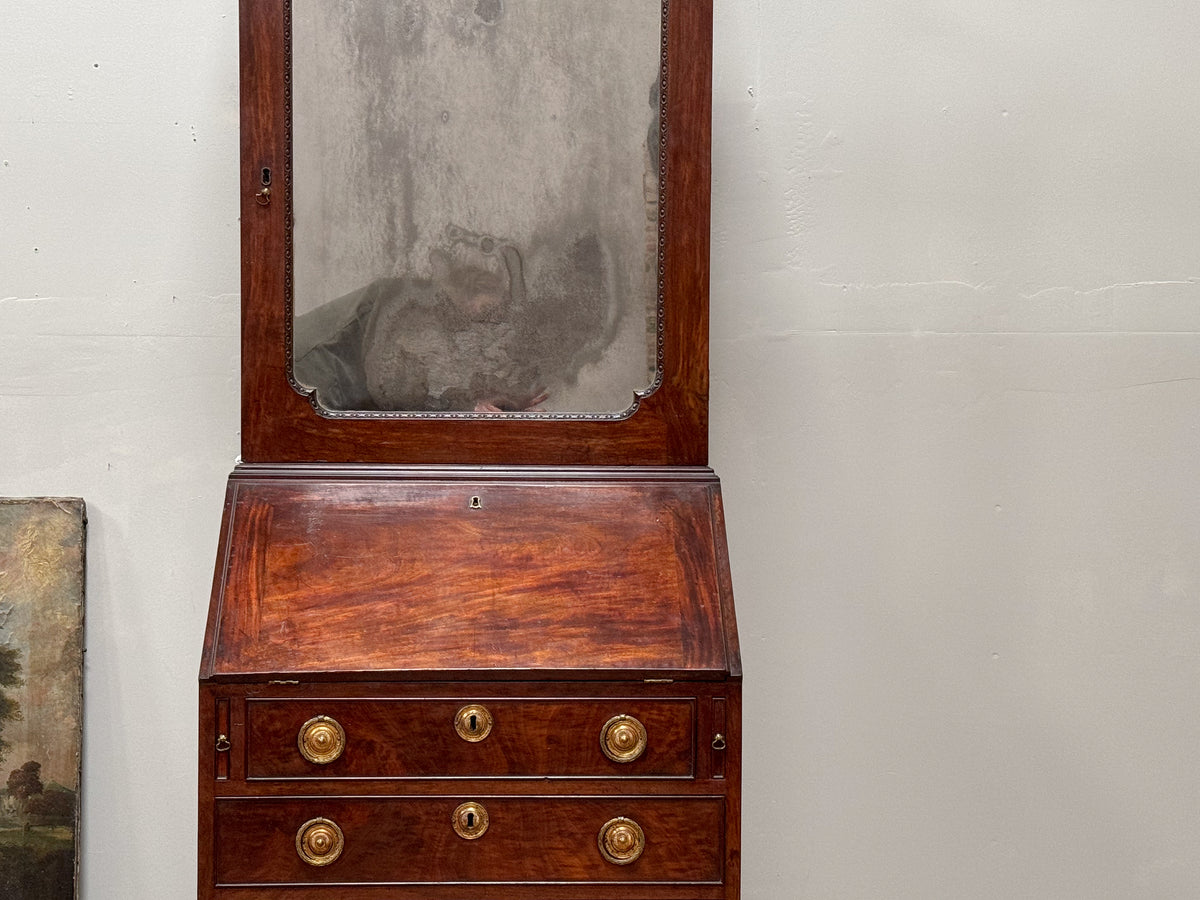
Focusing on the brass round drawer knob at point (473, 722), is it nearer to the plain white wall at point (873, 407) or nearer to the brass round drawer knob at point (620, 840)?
the brass round drawer knob at point (620, 840)

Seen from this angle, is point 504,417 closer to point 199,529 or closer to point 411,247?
point 411,247

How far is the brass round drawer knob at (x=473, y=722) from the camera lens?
1.45 metres

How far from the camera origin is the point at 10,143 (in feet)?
6.51

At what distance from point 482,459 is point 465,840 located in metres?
0.57

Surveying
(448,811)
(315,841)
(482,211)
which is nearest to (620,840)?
(448,811)

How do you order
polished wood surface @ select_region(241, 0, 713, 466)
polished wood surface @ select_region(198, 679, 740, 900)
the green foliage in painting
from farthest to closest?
the green foliage in painting < polished wood surface @ select_region(241, 0, 713, 466) < polished wood surface @ select_region(198, 679, 740, 900)

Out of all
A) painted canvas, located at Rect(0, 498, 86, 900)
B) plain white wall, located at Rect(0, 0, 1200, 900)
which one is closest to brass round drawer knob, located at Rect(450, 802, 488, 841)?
plain white wall, located at Rect(0, 0, 1200, 900)

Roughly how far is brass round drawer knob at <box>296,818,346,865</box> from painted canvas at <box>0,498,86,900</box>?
2.72 ft

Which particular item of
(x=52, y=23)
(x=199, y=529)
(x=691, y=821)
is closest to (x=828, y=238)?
(x=691, y=821)

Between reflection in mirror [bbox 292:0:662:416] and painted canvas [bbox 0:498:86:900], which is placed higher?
reflection in mirror [bbox 292:0:662:416]

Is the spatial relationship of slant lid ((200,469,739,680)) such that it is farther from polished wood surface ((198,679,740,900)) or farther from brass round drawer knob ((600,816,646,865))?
brass round drawer knob ((600,816,646,865))

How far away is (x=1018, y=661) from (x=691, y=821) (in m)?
1.00

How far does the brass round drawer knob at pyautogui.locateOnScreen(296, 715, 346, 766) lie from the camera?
1438 mm

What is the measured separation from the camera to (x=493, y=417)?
1.63m
